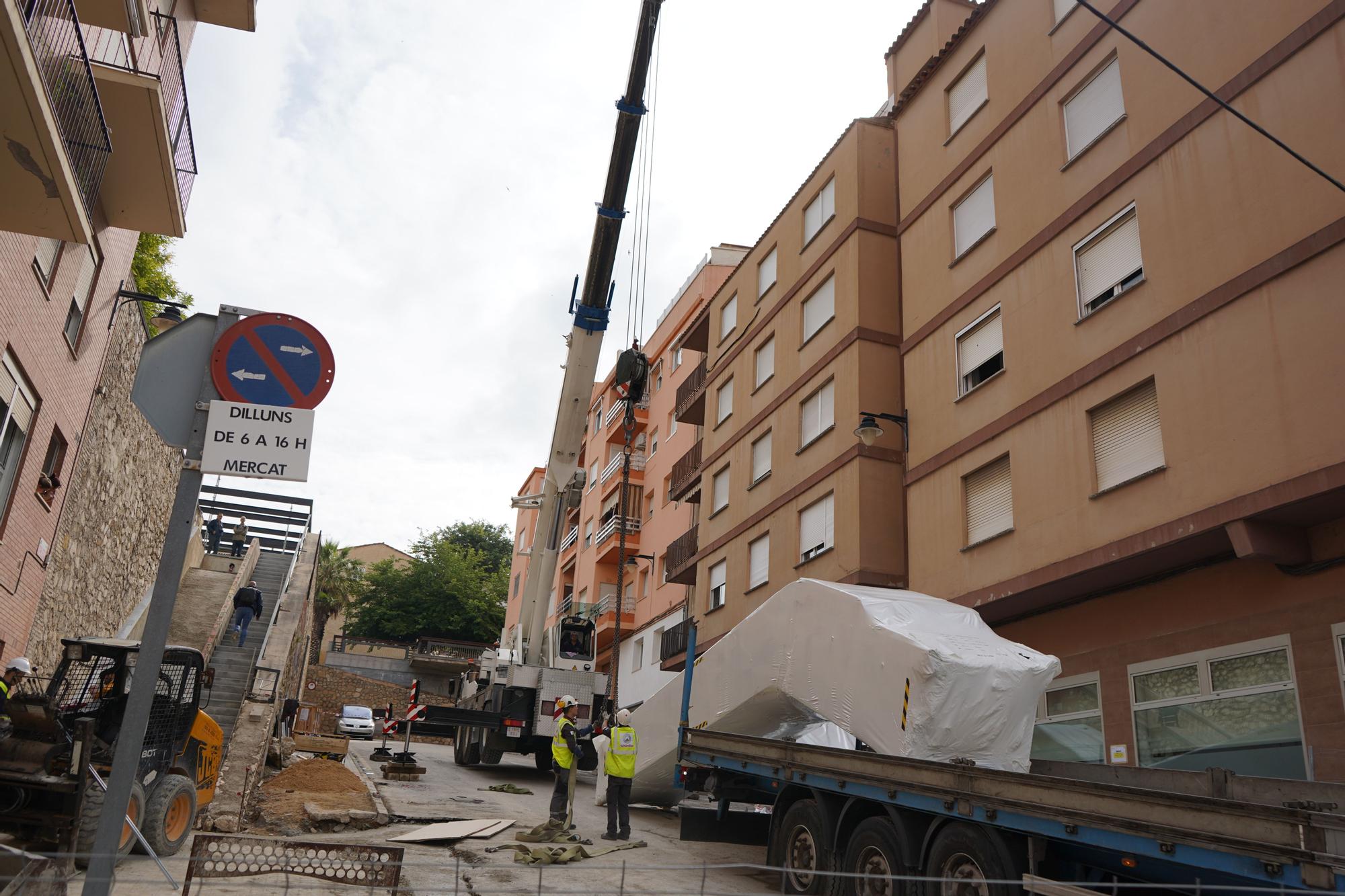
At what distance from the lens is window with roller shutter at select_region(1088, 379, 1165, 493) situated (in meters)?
12.9

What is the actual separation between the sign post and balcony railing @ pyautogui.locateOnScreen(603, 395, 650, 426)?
1339 inches

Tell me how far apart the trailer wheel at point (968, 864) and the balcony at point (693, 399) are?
21.9m

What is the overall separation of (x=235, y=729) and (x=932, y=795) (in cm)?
1088

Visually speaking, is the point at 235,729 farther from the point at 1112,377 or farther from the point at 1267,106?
the point at 1267,106

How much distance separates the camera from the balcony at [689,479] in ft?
93.8

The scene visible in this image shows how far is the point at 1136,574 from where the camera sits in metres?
13.2

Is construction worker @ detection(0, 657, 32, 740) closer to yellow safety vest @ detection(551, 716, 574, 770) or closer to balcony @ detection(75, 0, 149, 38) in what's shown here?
yellow safety vest @ detection(551, 716, 574, 770)

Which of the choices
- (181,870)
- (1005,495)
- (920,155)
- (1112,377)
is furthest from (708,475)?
(181,870)

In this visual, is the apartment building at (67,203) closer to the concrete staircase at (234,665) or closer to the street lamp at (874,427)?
the concrete staircase at (234,665)

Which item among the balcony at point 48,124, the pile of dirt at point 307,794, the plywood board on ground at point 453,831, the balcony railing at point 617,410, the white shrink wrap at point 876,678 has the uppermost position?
the balcony railing at point 617,410

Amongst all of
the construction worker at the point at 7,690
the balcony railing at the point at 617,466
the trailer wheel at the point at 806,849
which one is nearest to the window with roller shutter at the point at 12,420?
the construction worker at the point at 7,690

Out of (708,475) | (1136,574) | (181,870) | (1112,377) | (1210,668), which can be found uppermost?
(708,475)

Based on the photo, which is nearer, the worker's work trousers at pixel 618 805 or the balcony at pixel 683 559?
the worker's work trousers at pixel 618 805

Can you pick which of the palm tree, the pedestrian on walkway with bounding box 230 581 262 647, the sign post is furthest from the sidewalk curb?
the palm tree
